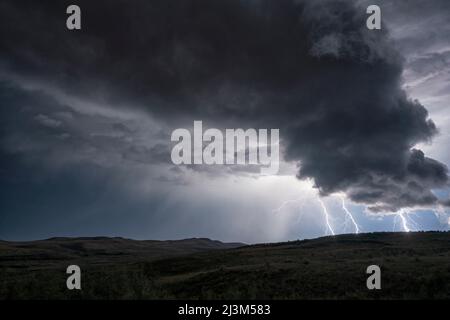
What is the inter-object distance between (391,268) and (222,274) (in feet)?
59.5

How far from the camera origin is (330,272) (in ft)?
134

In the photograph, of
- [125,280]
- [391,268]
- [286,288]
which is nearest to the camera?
[125,280]
